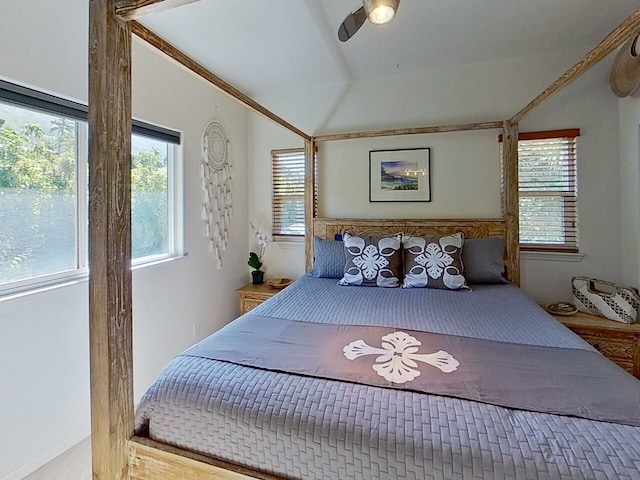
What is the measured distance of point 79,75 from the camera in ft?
6.44

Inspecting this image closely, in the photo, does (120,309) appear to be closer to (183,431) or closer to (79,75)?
(183,431)

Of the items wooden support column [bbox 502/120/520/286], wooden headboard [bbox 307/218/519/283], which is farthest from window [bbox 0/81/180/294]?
wooden support column [bbox 502/120/520/286]

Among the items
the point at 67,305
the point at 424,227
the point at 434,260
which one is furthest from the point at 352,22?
the point at 67,305

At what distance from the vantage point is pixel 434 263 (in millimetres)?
2578

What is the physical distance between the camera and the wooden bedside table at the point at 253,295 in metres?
3.29

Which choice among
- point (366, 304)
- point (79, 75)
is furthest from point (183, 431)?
point (79, 75)

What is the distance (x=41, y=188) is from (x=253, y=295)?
1.87 meters

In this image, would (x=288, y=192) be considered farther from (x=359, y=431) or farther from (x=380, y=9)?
(x=359, y=431)

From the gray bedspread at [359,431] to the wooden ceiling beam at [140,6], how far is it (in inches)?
47.9

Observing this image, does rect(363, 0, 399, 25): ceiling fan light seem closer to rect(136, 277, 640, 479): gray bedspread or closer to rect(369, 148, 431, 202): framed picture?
rect(136, 277, 640, 479): gray bedspread

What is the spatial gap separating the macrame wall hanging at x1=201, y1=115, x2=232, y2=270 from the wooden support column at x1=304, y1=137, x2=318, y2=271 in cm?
77

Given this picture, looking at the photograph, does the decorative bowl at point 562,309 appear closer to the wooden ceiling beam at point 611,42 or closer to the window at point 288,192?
the wooden ceiling beam at point 611,42

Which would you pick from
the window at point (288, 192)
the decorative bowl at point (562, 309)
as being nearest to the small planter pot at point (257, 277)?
the window at point (288, 192)

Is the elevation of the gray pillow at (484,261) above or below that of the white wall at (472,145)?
below
